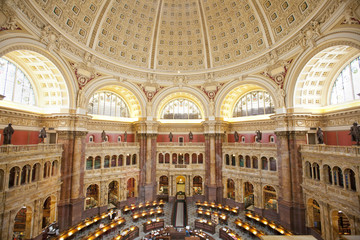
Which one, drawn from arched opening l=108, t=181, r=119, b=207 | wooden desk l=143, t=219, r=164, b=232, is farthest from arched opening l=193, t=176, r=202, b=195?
arched opening l=108, t=181, r=119, b=207

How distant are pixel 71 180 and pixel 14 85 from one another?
11.7m

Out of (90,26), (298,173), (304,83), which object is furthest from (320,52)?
(90,26)

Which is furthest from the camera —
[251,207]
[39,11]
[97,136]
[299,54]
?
[97,136]

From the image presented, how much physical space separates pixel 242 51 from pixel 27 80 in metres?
27.4

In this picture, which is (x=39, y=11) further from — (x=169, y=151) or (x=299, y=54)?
(x=299, y=54)

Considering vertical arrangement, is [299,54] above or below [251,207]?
above

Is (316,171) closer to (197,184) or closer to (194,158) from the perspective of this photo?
(194,158)

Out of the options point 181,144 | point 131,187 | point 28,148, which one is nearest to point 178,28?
point 181,144

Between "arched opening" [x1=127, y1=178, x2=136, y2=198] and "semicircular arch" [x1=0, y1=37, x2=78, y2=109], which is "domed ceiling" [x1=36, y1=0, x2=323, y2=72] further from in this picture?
"arched opening" [x1=127, y1=178, x2=136, y2=198]

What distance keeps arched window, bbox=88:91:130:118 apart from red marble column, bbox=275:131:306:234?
76.8 feet

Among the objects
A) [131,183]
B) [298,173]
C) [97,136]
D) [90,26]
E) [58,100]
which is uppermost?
[90,26]

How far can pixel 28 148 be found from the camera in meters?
15.3

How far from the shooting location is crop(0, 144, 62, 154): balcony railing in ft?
43.4

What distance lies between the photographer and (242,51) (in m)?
25.2
